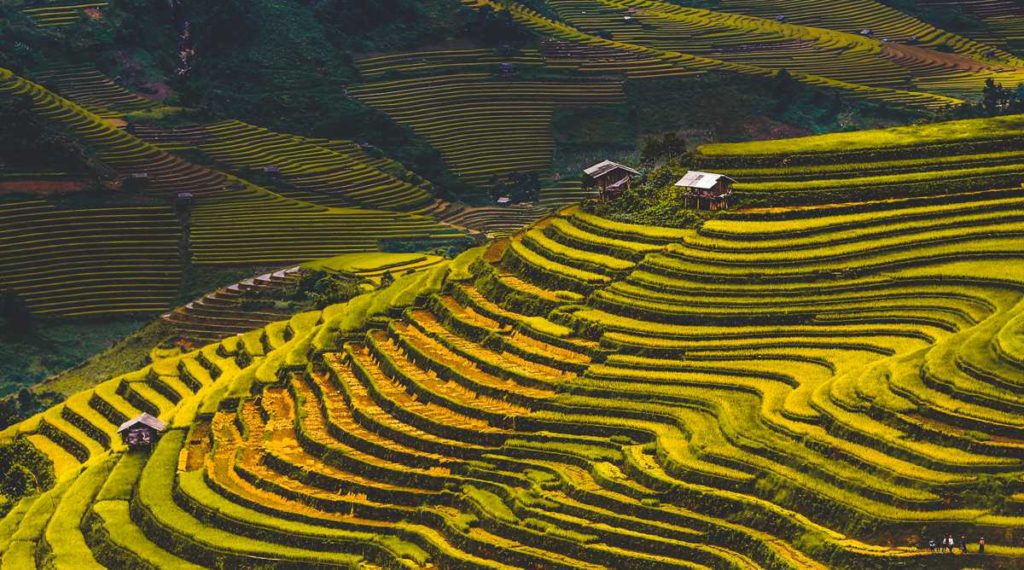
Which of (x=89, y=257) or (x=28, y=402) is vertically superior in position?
(x=89, y=257)

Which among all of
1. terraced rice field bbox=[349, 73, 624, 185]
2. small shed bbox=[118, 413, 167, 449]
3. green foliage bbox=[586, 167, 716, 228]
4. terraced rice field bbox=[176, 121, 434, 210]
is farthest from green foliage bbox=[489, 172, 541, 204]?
small shed bbox=[118, 413, 167, 449]

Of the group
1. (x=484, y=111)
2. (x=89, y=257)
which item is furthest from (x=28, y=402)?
(x=484, y=111)

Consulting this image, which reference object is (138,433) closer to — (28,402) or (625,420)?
(28,402)

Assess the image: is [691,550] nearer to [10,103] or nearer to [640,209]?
[640,209]

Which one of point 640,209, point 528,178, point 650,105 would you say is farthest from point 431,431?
point 650,105

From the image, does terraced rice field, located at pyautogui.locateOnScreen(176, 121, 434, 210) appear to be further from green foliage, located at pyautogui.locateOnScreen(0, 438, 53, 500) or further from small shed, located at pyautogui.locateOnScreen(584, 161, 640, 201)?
green foliage, located at pyautogui.locateOnScreen(0, 438, 53, 500)

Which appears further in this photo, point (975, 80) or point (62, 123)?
point (975, 80)

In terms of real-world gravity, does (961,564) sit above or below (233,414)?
above
